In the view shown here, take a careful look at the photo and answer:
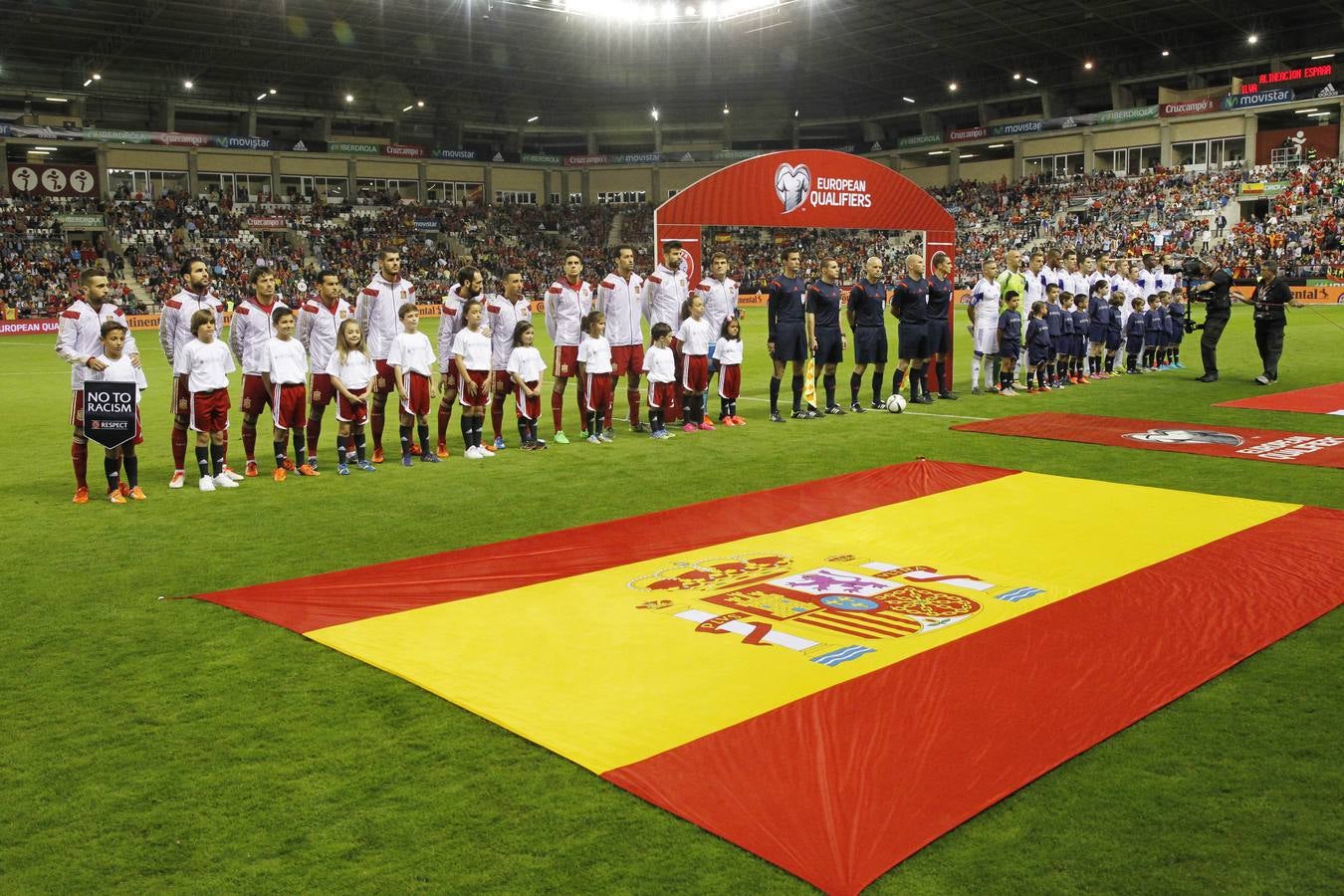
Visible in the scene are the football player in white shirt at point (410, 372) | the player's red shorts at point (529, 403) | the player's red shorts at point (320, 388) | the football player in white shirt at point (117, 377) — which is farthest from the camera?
the player's red shorts at point (529, 403)

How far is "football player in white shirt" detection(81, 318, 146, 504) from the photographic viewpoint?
8.93 metres

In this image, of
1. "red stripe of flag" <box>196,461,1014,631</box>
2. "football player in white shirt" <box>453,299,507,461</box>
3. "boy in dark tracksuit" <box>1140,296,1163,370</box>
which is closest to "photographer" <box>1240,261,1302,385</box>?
"boy in dark tracksuit" <box>1140,296,1163,370</box>

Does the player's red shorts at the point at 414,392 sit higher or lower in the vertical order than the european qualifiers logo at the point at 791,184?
lower

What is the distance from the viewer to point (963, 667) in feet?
16.0

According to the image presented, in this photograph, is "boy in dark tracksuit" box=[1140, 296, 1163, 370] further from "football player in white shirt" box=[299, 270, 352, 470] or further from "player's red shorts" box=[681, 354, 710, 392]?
"football player in white shirt" box=[299, 270, 352, 470]

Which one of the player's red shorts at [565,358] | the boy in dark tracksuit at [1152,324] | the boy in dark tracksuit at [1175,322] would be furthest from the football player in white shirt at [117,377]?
the boy in dark tracksuit at [1175,322]

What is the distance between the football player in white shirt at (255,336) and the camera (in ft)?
32.8

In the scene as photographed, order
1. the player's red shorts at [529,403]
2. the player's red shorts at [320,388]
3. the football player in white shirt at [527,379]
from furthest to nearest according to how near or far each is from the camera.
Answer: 1. the player's red shorts at [529,403]
2. the football player in white shirt at [527,379]
3. the player's red shorts at [320,388]

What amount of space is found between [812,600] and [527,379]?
649cm

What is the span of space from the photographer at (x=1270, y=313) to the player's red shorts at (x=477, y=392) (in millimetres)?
11121

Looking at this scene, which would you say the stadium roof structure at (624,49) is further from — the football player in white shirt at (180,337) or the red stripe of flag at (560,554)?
the red stripe of flag at (560,554)

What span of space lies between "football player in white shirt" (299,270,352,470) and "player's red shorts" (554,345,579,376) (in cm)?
248

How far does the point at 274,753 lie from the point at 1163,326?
60.1 ft

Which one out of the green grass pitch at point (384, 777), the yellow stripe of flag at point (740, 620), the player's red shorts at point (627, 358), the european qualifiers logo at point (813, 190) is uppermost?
the european qualifiers logo at point (813, 190)
